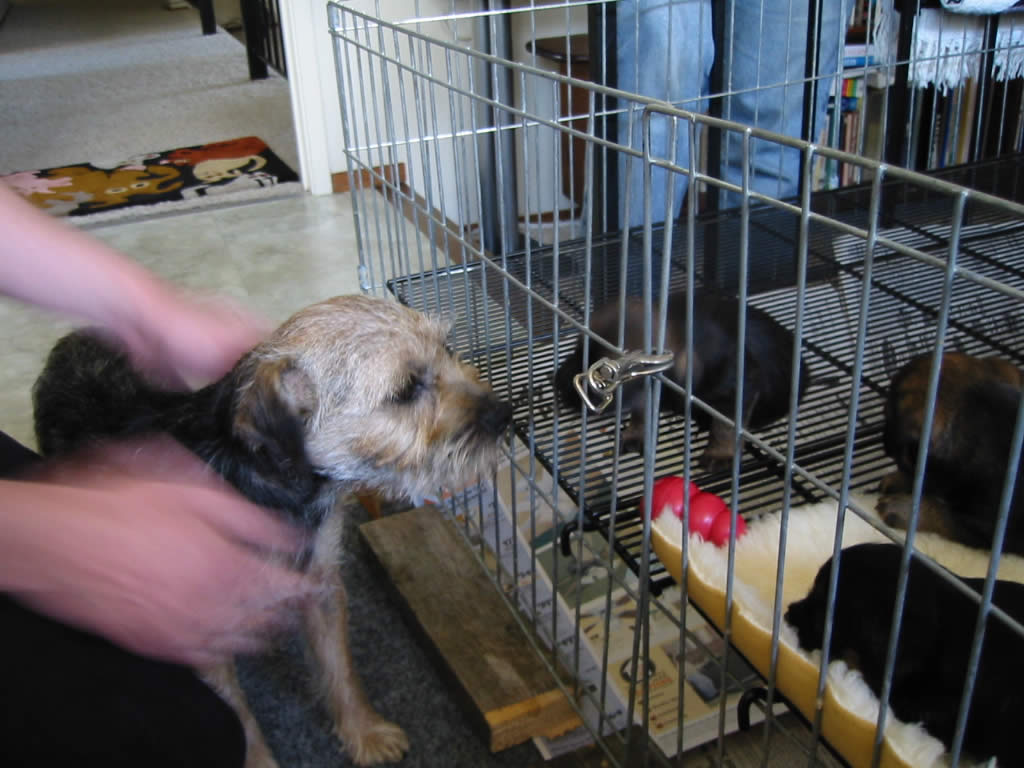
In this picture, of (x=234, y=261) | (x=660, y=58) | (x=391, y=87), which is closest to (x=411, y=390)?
(x=660, y=58)

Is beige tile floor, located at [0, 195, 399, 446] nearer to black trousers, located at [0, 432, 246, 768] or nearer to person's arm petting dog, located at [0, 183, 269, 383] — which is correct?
person's arm petting dog, located at [0, 183, 269, 383]

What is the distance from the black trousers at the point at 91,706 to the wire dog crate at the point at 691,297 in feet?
1.48

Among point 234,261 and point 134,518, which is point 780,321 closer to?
point 134,518

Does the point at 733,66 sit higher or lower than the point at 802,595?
higher

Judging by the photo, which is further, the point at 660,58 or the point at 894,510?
the point at 660,58

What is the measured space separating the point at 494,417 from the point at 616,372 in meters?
0.39

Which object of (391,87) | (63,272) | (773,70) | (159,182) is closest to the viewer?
(63,272)

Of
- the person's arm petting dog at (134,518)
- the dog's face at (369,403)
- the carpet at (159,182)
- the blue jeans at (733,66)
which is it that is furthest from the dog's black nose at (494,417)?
the carpet at (159,182)

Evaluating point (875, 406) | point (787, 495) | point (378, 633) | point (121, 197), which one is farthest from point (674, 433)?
point (121, 197)

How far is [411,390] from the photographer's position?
3.91ft

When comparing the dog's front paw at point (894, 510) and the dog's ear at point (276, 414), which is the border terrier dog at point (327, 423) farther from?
the dog's front paw at point (894, 510)

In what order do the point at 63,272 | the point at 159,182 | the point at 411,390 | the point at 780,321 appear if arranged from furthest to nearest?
the point at 159,182 → the point at 780,321 → the point at 411,390 → the point at 63,272

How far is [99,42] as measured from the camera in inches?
271

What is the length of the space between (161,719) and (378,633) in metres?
0.65
